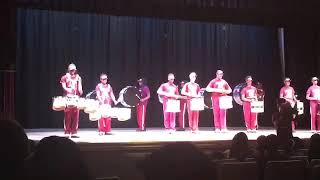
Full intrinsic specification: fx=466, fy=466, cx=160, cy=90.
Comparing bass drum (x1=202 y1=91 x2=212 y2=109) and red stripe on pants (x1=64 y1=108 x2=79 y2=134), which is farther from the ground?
bass drum (x1=202 y1=91 x2=212 y2=109)

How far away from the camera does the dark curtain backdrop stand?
13906mm

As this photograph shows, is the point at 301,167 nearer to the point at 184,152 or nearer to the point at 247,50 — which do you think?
the point at 184,152

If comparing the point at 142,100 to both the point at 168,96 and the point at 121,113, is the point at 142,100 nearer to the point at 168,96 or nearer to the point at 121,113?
the point at 168,96

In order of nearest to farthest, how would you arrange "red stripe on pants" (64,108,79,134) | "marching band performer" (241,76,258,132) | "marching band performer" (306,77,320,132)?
"red stripe on pants" (64,108,79,134), "marching band performer" (241,76,258,132), "marching band performer" (306,77,320,132)

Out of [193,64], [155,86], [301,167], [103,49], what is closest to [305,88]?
[193,64]

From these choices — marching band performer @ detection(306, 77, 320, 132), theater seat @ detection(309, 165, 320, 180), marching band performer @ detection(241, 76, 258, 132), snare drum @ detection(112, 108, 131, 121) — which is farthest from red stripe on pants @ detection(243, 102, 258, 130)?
theater seat @ detection(309, 165, 320, 180)

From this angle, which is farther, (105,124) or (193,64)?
(193,64)

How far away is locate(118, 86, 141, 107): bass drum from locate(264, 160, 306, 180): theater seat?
8418 millimetres

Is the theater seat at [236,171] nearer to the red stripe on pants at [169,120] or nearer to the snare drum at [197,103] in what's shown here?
the snare drum at [197,103]

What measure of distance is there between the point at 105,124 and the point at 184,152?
9375 millimetres

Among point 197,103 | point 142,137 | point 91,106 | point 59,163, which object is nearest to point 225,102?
point 197,103

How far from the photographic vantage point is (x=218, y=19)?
1151 centimetres

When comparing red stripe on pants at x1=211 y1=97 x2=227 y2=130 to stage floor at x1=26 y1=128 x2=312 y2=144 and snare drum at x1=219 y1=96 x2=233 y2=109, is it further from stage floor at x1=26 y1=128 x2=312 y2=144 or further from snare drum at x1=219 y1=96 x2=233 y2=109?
stage floor at x1=26 y1=128 x2=312 y2=144

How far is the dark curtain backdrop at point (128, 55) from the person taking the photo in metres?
13.9
